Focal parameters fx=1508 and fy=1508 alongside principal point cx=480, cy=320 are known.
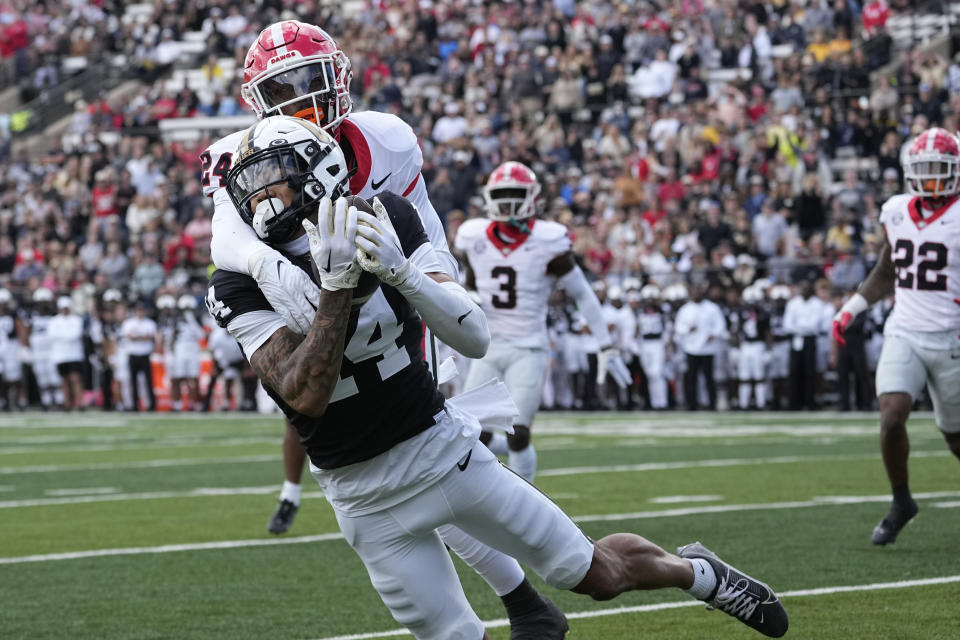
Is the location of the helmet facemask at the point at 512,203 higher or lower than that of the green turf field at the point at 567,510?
higher

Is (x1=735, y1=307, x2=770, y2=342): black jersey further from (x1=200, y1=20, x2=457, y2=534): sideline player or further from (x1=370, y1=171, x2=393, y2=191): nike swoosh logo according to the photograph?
(x1=370, y1=171, x2=393, y2=191): nike swoosh logo

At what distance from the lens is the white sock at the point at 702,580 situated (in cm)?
394

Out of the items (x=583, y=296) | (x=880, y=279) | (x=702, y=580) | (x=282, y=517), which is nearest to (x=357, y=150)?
(x=702, y=580)

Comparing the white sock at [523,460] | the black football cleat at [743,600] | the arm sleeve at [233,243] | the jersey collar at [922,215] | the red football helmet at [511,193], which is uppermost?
the arm sleeve at [233,243]

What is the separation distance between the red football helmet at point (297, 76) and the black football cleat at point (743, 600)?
1.71m

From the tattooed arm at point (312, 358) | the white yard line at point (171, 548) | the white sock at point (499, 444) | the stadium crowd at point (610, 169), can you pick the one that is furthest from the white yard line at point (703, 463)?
the tattooed arm at point (312, 358)

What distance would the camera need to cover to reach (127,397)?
2141 cm

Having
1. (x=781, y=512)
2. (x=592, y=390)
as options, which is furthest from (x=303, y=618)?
(x=592, y=390)

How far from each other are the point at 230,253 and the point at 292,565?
136 inches

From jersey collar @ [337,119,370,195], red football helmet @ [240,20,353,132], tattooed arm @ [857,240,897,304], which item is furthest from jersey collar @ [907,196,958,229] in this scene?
red football helmet @ [240,20,353,132]

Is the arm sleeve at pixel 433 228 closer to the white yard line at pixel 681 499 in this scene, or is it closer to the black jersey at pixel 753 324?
the white yard line at pixel 681 499

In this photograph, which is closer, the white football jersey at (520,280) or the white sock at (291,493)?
the white sock at (291,493)

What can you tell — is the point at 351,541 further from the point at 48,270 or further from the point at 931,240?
the point at 48,270

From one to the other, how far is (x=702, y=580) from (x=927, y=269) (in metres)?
3.76
